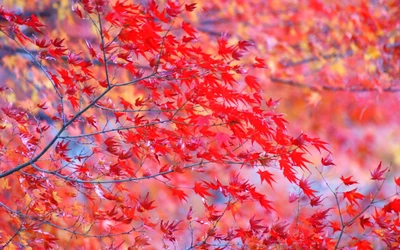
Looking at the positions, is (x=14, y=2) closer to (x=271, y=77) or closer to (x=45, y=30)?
(x=45, y=30)

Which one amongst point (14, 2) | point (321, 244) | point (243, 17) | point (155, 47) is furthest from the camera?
point (243, 17)

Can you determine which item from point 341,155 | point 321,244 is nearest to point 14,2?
point 321,244

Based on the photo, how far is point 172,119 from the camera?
265 cm

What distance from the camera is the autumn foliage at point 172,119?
Answer: 253 cm

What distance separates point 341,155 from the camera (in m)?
7.18

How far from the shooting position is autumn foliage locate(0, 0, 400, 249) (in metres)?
2.53

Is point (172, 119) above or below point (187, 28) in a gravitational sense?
below

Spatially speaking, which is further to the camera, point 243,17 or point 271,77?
point 243,17

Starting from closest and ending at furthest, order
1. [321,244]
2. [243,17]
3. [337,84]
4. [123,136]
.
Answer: [321,244] → [123,136] → [337,84] → [243,17]

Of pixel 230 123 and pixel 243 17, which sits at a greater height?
pixel 243 17

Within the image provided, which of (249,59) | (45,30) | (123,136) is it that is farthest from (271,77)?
(123,136)

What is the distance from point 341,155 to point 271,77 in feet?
5.68

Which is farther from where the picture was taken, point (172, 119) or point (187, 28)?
point (172, 119)

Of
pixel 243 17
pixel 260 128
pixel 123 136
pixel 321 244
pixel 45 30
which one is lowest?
pixel 321 244
